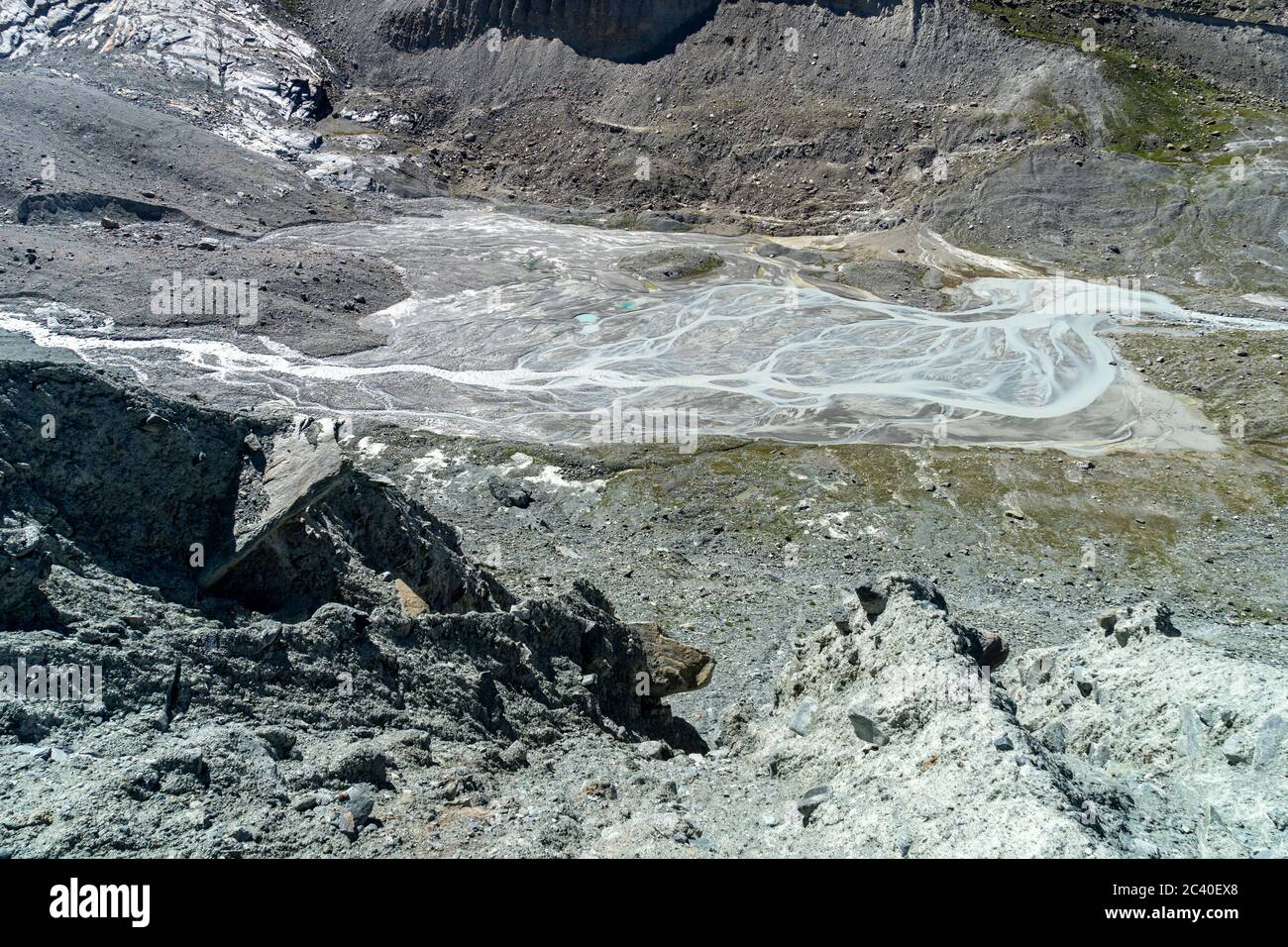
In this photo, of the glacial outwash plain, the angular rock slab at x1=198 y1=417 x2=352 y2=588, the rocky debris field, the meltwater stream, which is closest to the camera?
the rocky debris field

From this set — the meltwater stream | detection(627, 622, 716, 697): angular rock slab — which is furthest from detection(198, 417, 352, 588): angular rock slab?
the meltwater stream

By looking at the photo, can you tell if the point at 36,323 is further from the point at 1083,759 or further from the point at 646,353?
the point at 1083,759

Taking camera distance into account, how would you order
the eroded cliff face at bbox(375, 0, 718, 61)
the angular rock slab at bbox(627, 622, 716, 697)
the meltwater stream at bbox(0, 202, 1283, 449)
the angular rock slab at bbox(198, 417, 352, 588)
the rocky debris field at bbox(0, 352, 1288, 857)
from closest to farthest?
the rocky debris field at bbox(0, 352, 1288, 857) < the angular rock slab at bbox(198, 417, 352, 588) < the angular rock slab at bbox(627, 622, 716, 697) < the meltwater stream at bbox(0, 202, 1283, 449) < the eroded cliff face at bbox(375, 0, 718, 61)

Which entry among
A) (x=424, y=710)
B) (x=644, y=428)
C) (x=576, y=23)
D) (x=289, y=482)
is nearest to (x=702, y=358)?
(x=644, y=428)

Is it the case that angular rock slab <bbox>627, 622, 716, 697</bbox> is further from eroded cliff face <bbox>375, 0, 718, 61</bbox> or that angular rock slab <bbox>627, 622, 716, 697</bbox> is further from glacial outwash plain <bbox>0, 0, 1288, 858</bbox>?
eroded cliff face <bbox>375, 0, 718, 61</bbox>

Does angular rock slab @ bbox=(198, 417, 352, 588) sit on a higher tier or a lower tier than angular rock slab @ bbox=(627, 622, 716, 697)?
higher

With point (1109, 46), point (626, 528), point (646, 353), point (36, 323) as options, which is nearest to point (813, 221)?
point (646, 353)

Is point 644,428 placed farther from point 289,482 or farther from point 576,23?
point 576,23

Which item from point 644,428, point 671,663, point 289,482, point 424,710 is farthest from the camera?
point 644,428

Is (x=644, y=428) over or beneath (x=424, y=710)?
beneath
